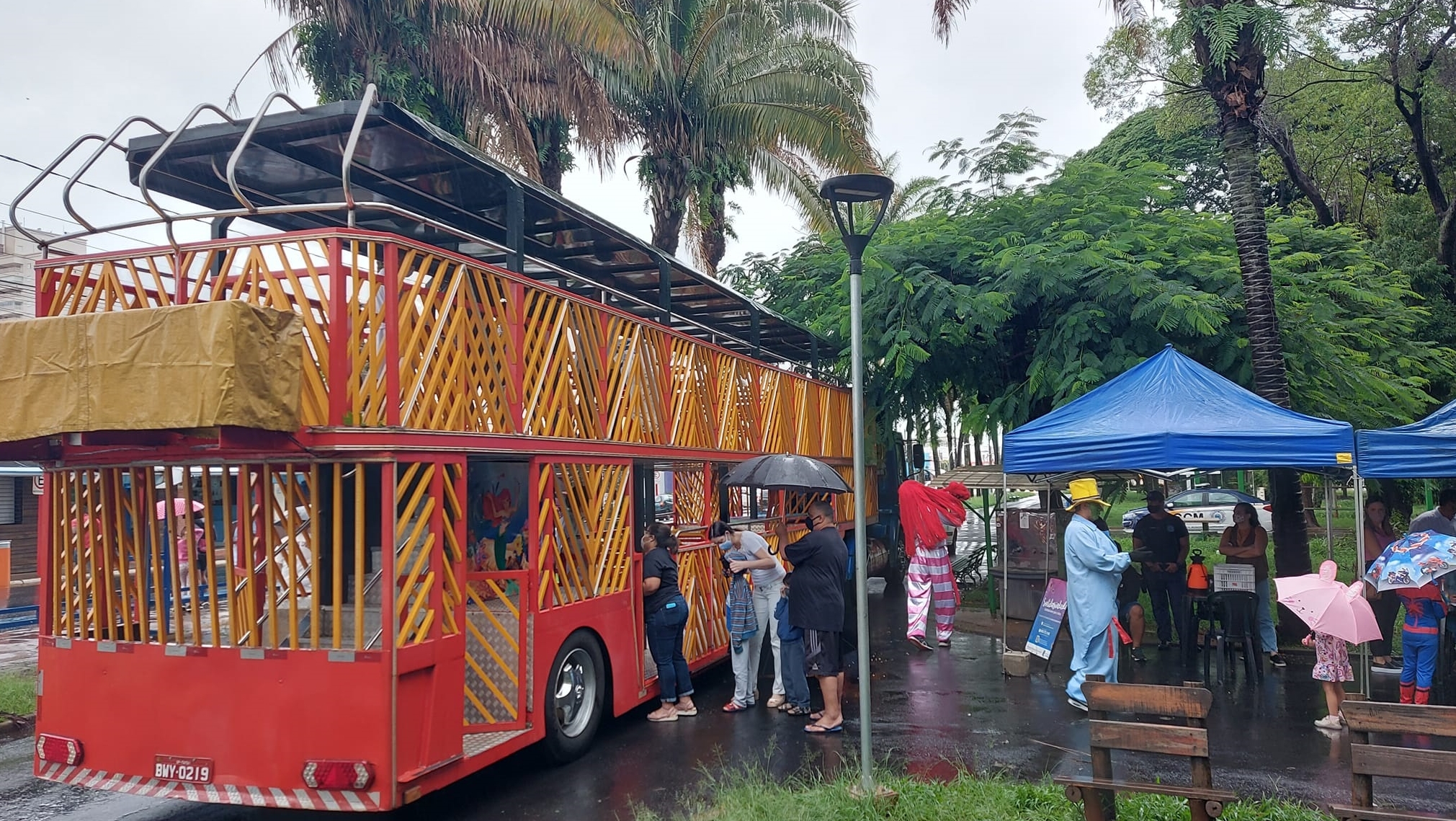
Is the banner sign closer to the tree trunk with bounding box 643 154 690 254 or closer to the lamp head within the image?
the lamp head

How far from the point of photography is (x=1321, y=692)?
9.08m

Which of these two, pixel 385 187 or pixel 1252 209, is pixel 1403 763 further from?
pixel 1252 209

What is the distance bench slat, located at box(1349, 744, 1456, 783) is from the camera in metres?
4.29

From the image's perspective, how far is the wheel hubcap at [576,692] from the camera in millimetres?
7320

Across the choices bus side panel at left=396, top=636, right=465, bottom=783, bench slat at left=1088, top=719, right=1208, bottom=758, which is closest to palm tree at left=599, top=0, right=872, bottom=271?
bus side panel at left=396, top=636, right=465, bottom=783

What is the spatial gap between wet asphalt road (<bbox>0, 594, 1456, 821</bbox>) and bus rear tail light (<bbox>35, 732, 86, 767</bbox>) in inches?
25.9

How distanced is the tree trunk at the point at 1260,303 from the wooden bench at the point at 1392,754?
24.5 ft

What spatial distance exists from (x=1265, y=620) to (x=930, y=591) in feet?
11.9

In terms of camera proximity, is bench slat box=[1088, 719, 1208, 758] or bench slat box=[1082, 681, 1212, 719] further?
bench slat box=[1082, 681, 1212, 719]

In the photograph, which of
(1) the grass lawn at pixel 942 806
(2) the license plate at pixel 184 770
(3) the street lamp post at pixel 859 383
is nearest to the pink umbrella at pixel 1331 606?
(1) the grass lawn at pixel 942 806

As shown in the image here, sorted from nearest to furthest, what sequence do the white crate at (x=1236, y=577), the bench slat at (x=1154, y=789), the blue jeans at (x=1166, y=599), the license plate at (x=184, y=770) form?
the bench slat at (x=1154, y=789), the license plate at (x=184, y=770), the white crate at (x=1236, y=577), the blue jeans at (x=1166, y=599)

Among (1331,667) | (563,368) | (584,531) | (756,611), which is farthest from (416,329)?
(1331,667)

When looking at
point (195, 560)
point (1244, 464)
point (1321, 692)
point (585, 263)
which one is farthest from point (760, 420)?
point (195, 560)

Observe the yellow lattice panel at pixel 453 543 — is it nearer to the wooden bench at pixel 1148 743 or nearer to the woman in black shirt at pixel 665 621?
the woman in black shirt at pixel 665 621
